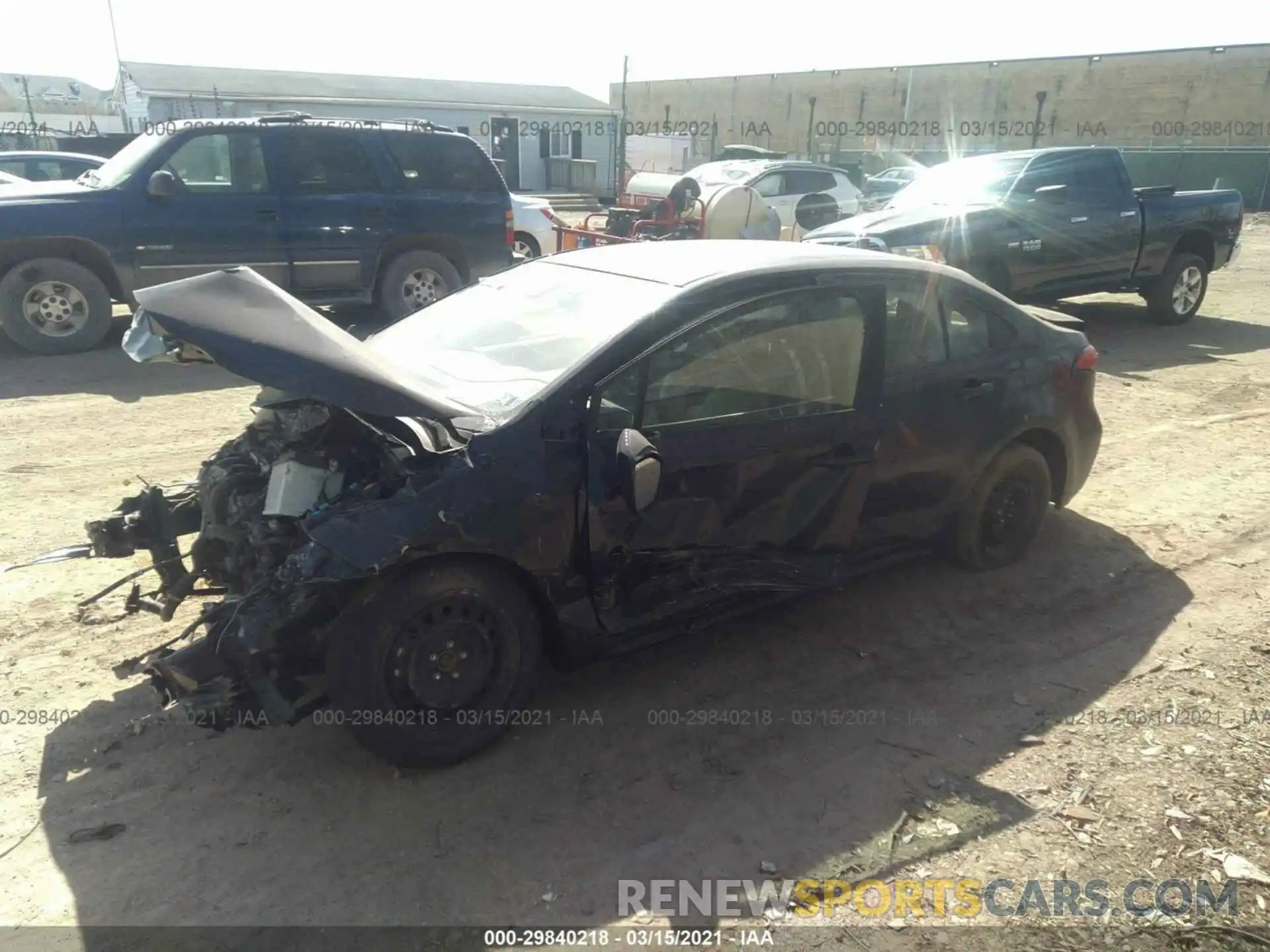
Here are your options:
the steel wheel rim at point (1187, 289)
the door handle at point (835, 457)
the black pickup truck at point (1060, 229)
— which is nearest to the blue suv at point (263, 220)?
the black pickup truck at point (1060, 229)

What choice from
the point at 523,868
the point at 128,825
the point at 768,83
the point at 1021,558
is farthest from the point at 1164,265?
the point at 768,83

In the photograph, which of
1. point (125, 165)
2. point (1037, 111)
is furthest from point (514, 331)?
point (1037, 111)

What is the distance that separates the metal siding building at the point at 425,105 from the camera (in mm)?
26594

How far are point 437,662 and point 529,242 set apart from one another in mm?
10352

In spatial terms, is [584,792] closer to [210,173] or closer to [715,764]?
[715,764]

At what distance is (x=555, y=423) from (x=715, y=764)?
1.36 meters

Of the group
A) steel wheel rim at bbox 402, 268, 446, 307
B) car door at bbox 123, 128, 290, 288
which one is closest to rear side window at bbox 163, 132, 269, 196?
car door at bbox 123, 128, 290, 288

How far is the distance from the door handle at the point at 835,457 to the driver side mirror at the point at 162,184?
24.1 feet

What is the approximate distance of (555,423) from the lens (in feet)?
10.5

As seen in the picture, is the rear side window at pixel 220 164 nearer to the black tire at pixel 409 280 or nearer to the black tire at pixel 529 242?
the black tire at pixel 409 280

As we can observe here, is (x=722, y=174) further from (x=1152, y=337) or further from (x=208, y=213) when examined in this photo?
(x=208, y=213)

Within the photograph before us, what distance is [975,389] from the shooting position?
4371 mm

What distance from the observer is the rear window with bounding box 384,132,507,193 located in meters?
9.75

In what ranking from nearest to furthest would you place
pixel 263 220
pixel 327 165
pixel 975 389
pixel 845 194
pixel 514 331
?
pixel 514 331, pixel 975 389, pixel 263 220, pixel 327 165, pixel 845 194
